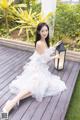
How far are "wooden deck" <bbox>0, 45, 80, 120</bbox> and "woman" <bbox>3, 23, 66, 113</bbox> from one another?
0.09 meters

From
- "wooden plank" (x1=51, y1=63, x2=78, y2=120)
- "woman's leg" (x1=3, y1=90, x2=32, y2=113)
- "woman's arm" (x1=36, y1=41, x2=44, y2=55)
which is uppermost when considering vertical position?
"woman's arm" (x1=36, y1=41, x2=44, y2=55)

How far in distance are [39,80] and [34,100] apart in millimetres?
300

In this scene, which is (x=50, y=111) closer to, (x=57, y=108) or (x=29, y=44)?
(x=57, y=108)

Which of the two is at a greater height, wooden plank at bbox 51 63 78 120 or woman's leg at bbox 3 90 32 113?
woman's leg at bbox 3 90 32 113

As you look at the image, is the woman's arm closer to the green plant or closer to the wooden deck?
the wooden deck

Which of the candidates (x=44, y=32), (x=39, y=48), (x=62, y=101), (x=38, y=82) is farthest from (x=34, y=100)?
(x=44, y=32)

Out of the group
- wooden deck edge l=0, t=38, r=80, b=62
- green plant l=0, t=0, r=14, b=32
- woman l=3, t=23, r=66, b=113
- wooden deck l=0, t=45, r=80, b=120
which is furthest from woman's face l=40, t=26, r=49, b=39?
green plant l=0, t=0, r=14, b=32

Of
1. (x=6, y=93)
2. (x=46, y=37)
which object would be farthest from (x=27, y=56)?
(x=6, y=93)

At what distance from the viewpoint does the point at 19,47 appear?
16.3 feet

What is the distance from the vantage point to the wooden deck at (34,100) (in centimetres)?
266

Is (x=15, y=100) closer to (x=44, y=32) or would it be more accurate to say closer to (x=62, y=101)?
(x=62, y=101)

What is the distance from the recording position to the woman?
3.03 meters

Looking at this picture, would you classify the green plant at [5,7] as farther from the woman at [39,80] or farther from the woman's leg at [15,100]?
the woman's leg at [15,100]

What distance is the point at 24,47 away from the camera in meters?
4.89
